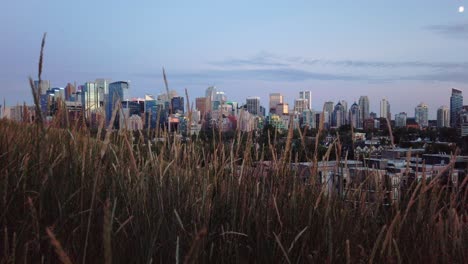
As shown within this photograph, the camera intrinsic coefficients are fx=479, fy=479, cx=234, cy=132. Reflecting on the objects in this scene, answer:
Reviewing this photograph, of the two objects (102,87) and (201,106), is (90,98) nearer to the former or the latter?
(102,87)

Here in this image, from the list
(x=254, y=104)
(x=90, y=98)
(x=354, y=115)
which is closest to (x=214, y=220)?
(x=354, y=115)

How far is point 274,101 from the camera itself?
4629 mm

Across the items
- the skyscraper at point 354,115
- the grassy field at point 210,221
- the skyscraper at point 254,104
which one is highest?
the skyscraper at point 254,104

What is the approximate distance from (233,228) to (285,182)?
1.98 ft

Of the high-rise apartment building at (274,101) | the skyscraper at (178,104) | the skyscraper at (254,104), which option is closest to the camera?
the skyscraper at (178,104)

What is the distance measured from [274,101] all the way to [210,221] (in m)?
3.12

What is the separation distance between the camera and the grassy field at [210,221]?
4.09 ft

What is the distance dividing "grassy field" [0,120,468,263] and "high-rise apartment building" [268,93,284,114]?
2069 mm

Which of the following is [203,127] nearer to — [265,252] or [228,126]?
[228,126]

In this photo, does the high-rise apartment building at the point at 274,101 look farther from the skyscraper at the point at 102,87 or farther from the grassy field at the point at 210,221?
the grassy field at the point at 210,221

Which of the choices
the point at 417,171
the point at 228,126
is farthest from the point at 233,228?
the point at 228,126

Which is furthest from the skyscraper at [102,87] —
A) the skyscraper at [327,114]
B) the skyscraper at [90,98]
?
the skyscraper at [327,114]

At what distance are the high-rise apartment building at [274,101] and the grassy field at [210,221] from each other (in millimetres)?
2069

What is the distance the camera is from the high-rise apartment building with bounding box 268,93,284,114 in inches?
163
